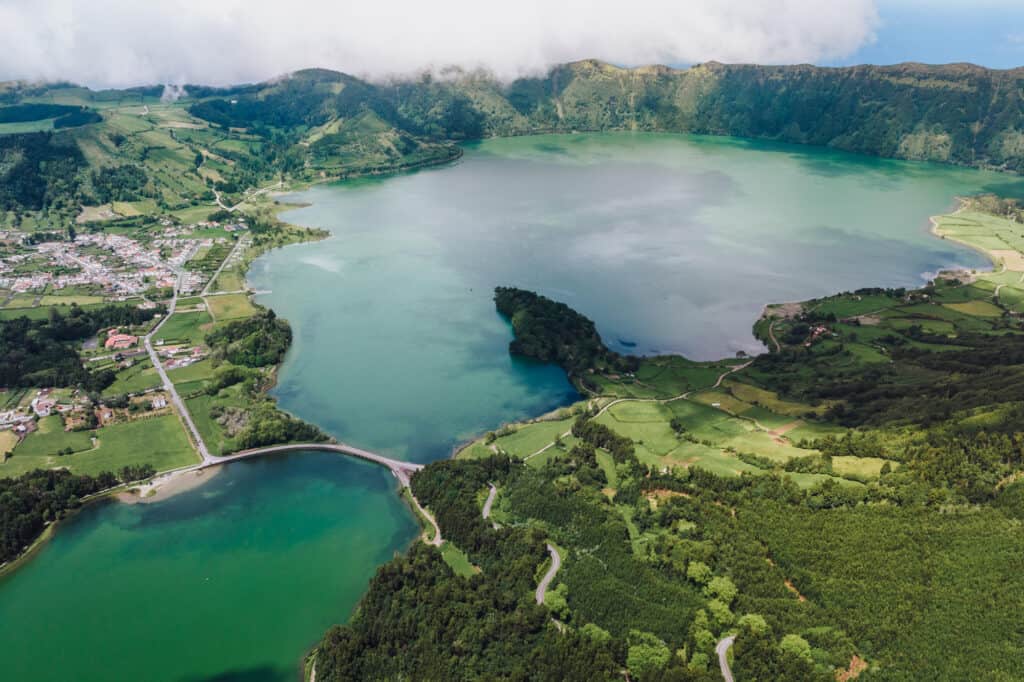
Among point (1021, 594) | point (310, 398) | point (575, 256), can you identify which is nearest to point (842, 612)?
point (1021, 594)

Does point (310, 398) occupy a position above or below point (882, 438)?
below

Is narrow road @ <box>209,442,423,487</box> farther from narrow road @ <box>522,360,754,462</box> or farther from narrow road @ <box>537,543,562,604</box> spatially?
narrow road @ <box>537,543,562,604</box>

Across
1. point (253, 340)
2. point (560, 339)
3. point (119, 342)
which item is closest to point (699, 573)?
point (560, 339)

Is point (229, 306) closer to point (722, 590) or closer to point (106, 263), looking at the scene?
point (106, 263)

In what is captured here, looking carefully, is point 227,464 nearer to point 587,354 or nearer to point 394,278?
point 587,354

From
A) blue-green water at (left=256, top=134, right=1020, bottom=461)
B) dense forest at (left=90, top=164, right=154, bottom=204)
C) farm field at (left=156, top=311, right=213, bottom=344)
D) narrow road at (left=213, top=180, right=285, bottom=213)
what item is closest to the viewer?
blue-green water at (left=256, top=134, right=1020, bottom=461)

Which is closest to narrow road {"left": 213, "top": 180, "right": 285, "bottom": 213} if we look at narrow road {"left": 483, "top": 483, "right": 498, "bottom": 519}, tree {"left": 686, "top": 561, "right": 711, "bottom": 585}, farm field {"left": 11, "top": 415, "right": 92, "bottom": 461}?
farm field {"left": 11, "top": 415, "right": 92, "bottom": 461}
